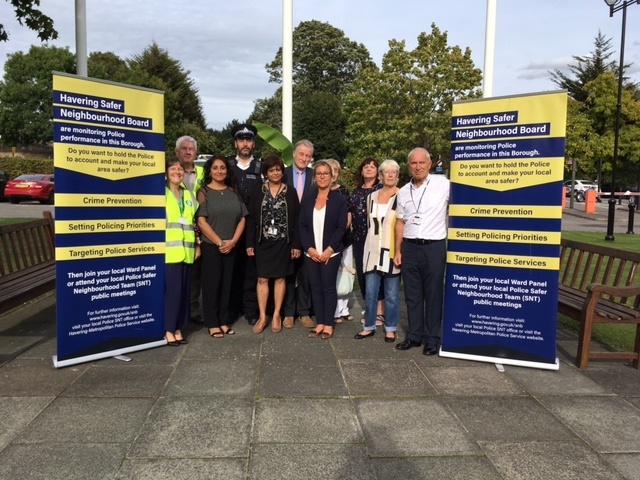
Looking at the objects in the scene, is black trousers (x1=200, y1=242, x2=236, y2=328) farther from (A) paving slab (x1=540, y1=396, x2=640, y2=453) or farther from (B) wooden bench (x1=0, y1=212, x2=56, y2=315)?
(A) paving slab (x1=540, y1=396, x2=640, y2=453)

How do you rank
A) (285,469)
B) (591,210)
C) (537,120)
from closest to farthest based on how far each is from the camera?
1. (285,469)
2. (537,120)
3. (591,210)

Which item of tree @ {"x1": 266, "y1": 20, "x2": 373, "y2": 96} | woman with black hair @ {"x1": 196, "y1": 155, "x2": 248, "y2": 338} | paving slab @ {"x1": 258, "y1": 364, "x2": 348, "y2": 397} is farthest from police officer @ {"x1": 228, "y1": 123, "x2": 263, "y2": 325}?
tree @ {"x1": 266, "y1": 20, "x2": 373, "y2": 96}

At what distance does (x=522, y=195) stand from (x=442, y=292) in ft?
3.98

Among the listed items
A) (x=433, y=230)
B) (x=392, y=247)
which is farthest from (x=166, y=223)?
(x=433, y=230)

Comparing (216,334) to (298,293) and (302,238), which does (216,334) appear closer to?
(298,293)

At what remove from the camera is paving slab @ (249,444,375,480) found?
2.93 m

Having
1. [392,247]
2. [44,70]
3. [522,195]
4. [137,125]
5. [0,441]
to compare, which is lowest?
[0,441]

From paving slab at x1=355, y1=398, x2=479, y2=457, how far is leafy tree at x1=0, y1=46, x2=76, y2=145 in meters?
51.8

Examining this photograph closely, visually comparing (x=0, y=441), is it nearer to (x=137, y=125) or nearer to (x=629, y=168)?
(x=137, y=125)

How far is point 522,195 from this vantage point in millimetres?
4652

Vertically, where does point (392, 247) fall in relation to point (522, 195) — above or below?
below

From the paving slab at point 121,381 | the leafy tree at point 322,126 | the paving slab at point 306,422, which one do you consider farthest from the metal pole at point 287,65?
the leafy tree at point 322,126

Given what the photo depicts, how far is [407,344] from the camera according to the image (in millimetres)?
5262

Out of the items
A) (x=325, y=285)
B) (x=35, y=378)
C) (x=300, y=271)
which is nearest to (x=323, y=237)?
(x=325, y=285)
